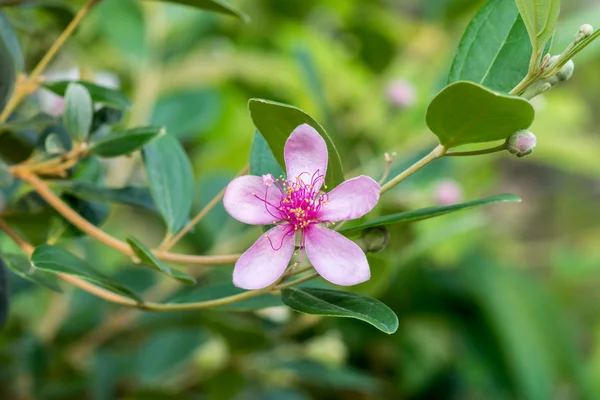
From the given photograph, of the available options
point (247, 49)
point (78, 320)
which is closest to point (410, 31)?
point (247, 49)

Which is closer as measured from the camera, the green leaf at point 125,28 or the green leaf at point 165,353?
the green leaf at point 165,353

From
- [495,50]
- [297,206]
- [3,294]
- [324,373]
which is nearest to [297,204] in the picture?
[297,206]

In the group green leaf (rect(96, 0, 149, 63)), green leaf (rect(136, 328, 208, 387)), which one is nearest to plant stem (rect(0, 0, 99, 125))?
green leaf (rect(136, 328, 208, 387))

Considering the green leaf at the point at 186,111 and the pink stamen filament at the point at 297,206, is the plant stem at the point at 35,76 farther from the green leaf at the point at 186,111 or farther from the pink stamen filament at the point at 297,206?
the green leaf at the point at 186,111

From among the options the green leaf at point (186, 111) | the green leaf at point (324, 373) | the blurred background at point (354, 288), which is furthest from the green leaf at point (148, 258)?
the green leaf at point (186, 111)

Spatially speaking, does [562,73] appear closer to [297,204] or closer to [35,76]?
[297,204]
